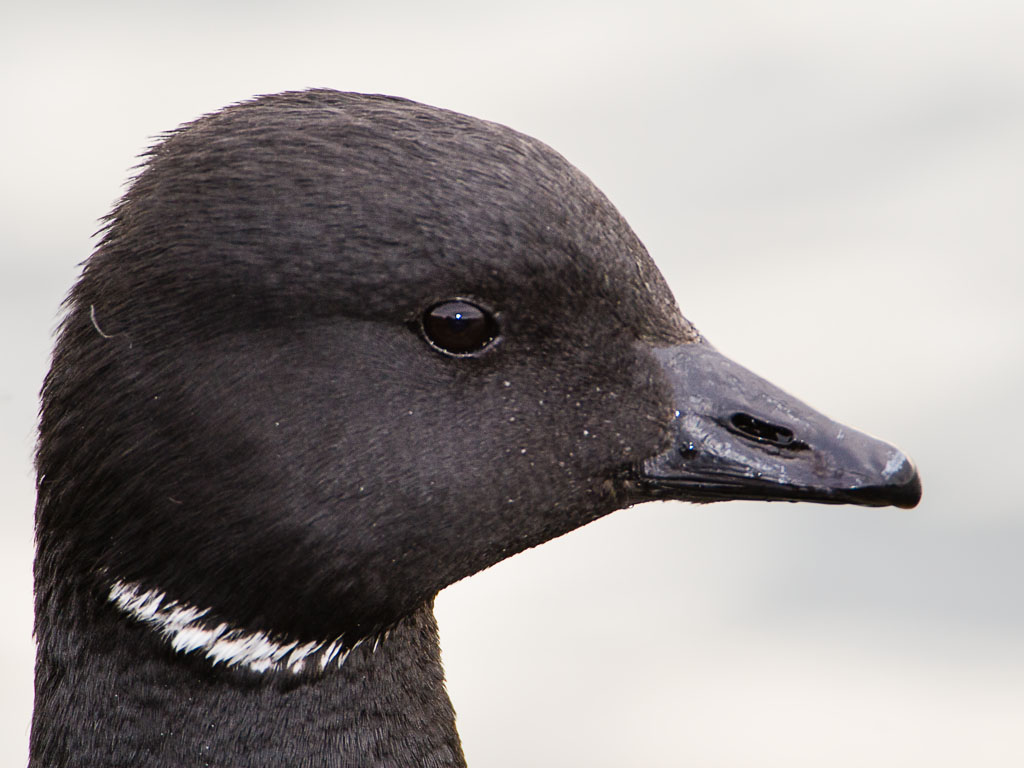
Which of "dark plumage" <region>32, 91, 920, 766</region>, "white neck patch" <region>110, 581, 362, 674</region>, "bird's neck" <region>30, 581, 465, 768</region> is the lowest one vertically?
"bird's neck" <region>30, 581, 465, 768</region>

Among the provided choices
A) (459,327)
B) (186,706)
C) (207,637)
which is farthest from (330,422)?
(186,706)

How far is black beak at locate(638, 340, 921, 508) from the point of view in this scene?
2.61 meters

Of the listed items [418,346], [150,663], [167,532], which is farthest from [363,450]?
[150,663]

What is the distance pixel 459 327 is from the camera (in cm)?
254

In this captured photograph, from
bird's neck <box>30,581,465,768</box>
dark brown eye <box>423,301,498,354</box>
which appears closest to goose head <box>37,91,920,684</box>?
dark brown eye <box>423,301,498,354</box>

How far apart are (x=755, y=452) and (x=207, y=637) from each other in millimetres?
1131

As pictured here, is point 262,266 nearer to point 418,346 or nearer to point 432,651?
point 418,346

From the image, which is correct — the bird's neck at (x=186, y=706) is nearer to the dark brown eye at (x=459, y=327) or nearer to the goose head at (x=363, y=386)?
the goose head at (x=363, y=386)

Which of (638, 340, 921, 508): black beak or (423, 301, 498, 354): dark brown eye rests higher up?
(423, 301, 498, 354): dark brown eye

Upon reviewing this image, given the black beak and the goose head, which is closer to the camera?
the goose head

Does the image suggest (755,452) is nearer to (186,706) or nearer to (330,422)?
(330,422)

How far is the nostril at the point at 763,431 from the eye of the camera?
105 inches

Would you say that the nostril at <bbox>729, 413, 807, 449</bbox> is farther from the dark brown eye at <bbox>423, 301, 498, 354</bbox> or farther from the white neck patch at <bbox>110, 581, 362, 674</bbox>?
the white neck patch at <bbox>110, 581, 362, 674</bbox>

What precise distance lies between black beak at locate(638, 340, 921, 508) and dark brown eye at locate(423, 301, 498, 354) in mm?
392
